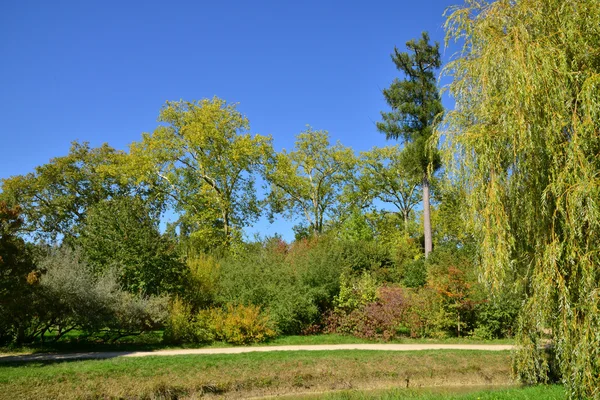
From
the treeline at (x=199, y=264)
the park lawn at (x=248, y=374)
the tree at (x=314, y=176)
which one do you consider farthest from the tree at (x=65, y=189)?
the park lawn at (x=248, y=374)

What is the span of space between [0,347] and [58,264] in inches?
138

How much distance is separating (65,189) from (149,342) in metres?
24.1

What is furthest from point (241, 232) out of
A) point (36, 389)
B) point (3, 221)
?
point (36, 389)

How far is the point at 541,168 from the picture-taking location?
9.59 m

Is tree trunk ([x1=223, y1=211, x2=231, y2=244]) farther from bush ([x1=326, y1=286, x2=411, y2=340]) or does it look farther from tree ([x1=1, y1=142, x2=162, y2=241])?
bush ([x1=326, y1=286, x2=411, y2=340])

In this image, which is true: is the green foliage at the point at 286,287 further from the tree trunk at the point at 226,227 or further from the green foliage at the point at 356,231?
the green foliage at the point at 356,231

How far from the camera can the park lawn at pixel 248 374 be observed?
38.2 feet

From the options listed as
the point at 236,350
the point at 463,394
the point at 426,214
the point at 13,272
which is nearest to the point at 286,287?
the point at 236,350

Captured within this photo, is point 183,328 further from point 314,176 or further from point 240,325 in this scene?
point 314,176

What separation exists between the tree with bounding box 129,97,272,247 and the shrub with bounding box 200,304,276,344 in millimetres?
13719

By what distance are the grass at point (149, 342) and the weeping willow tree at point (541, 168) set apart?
8.41 meters

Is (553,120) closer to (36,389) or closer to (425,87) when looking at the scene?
(36,389)

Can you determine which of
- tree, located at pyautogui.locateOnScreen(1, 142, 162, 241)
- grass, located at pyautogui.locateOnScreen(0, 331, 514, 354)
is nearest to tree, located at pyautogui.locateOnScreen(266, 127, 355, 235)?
tree, located at pyautogui.locateOnScreen(1, 142, 162, 241)

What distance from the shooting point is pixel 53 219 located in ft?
124
